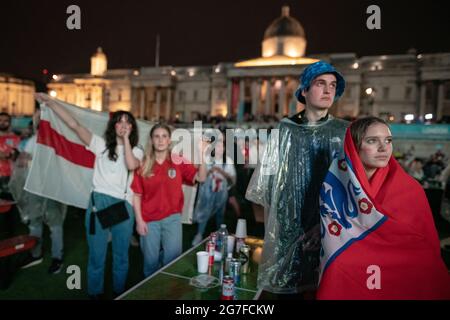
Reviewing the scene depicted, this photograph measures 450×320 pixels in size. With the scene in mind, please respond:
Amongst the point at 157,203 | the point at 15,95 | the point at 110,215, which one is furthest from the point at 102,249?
the point at 15,95

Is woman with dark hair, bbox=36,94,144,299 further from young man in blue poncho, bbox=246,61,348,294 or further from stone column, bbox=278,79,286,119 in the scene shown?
stone column, bbox=278,79,286,119

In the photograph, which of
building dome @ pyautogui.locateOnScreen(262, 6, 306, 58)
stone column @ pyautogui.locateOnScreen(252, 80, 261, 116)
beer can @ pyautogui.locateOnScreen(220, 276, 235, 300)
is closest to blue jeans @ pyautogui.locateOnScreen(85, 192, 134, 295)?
beer can @ pyautogui.locateOnScreen(220, 276, 235, 300)

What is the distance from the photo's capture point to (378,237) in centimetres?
205

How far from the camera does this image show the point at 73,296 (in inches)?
165

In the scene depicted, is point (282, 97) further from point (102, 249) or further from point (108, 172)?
point (102, 249)

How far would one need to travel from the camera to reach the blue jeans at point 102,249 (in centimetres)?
376

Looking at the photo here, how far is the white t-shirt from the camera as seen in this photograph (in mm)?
3824

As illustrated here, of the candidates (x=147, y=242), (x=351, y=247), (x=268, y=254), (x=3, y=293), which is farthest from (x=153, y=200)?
(x=3, y=293)

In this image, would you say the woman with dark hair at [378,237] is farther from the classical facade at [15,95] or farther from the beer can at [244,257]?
the classical facade at [15,95]

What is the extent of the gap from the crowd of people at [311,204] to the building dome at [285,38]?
154 ft

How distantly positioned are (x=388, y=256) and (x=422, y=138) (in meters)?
23.4

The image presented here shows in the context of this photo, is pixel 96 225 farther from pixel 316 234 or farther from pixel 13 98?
pixel 13 98

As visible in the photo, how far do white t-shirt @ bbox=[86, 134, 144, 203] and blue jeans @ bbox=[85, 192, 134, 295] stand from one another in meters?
0.09
